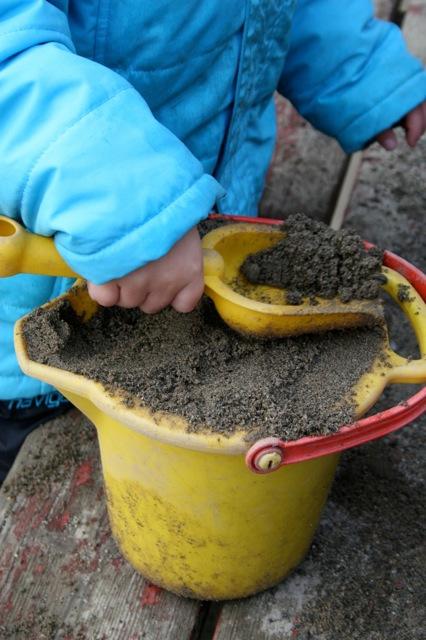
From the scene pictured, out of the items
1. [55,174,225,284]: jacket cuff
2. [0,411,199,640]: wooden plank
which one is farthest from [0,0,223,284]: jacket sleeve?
[0,411,199,640]: wooden plank

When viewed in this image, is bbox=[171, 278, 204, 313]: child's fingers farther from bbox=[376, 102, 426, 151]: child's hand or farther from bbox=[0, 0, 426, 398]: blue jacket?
bbox=[376, 102, 426, 151]: child's hand

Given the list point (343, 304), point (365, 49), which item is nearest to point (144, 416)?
point (343, 304)

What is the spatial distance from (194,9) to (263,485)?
718mm

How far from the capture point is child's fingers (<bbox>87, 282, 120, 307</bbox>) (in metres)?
0.88

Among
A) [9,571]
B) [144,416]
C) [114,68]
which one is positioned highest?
[114,68]

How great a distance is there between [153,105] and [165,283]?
48cm

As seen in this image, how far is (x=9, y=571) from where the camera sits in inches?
43.5

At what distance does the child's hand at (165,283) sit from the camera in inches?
34.3

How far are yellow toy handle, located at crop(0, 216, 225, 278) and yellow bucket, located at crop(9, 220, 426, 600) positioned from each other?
0.26 feet

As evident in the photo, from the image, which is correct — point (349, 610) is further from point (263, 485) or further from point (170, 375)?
point (170, 375)

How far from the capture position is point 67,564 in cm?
112

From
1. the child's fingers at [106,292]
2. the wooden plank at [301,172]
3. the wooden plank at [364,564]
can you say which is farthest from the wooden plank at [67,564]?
the wooden plank at [301,172]

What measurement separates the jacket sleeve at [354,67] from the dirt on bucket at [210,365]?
0.73 metres

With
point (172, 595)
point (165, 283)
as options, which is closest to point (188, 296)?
point (165, 283)
